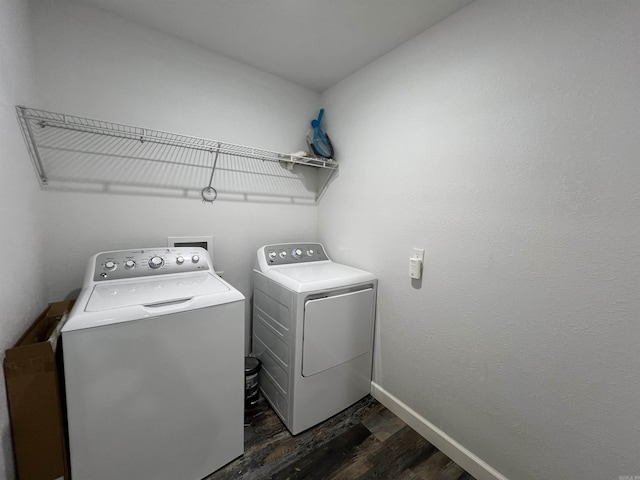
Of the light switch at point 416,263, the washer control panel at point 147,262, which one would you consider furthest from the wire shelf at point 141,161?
the light switch at point 416,263

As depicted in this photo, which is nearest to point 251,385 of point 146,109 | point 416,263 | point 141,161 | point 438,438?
point 438,438

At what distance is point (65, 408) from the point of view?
3.13 ft

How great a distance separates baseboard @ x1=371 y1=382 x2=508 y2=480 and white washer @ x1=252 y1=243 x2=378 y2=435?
164 millimetres

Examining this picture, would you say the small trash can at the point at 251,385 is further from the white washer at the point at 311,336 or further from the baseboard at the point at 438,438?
the baseboard at the point at 438,438

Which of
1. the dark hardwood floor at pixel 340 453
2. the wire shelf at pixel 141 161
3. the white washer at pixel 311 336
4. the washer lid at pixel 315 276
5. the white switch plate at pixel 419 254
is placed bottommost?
the dark hardwood floor at pixel 340 453

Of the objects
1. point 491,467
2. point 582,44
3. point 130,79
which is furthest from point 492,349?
point 130,79

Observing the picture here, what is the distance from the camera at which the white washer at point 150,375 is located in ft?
3.04

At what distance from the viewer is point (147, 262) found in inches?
56.3

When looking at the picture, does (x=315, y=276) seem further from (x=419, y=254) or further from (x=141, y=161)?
(x=141, y=161)

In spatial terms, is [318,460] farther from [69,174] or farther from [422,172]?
[69,174]

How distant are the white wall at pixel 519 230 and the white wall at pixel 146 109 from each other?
39.8 inches

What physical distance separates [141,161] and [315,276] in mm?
1343

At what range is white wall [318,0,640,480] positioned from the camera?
88 centimetres

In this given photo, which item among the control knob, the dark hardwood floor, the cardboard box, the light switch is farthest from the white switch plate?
the cardboard box
